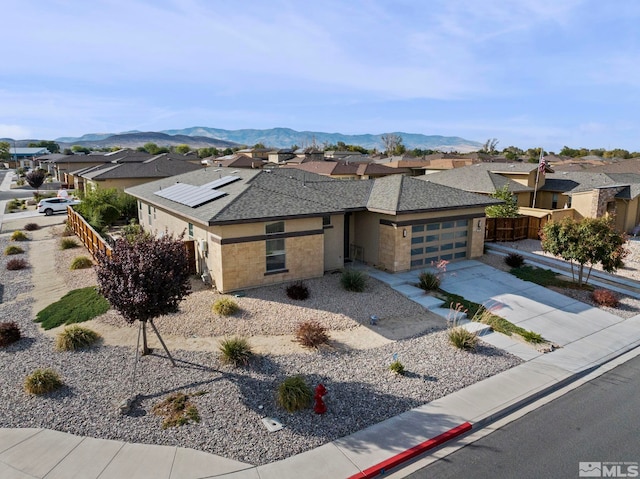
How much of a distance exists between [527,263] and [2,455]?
21906 millimetres

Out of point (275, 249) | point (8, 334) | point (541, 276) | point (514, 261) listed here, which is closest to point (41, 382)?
point (8, 334)

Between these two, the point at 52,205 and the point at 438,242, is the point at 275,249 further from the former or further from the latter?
the point at 52,205

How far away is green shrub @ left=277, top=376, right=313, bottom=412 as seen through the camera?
383 inches

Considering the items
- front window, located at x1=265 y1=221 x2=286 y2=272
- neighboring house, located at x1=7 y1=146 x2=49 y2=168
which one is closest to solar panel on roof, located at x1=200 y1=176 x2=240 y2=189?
front window, located at x1=265 y1=221 x2=286 y2=272

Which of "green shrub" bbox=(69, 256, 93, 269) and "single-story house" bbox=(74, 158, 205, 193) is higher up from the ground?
"single-story house" bbox=(74, 158, 205, 193)

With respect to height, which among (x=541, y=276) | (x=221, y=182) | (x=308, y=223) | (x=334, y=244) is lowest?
(x=541, y=276)

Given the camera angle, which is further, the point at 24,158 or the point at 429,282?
the point at 24,158

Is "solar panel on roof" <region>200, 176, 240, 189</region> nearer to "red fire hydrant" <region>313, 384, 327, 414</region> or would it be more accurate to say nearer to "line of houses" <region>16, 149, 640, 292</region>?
"line of houses" <region>16, 149, 640, 292</region>

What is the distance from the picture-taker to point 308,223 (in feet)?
58.7

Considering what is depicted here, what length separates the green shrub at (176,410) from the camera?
9273 mm

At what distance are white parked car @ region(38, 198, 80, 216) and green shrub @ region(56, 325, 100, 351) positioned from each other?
30859 millimetres

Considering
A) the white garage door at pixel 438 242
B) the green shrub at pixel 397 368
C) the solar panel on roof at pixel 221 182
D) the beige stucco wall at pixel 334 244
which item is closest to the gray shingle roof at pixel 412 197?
the white garage door at pixel 438 242

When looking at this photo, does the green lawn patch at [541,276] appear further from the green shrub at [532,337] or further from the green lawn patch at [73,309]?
the green lawn patch at [73,309]

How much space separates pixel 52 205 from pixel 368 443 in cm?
4054
